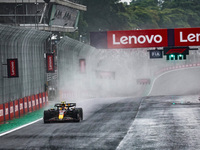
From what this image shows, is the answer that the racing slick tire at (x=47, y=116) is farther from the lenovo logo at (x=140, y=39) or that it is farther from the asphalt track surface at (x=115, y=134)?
the lenovo logo at (x=140, y=39)

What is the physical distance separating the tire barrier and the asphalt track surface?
11.0ft

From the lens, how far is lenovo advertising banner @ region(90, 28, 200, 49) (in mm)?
35219

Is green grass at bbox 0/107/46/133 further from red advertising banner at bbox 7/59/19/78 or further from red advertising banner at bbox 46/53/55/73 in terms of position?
red advertising banner at bbox 46/53/55/73

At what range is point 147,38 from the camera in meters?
35.9

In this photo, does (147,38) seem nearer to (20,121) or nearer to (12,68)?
(12,68)

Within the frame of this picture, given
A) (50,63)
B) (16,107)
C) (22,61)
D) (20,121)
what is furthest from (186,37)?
(20,121)

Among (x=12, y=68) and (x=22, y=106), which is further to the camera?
(x=22, y=106)

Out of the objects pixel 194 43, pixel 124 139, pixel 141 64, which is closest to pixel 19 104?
pixel 124 139

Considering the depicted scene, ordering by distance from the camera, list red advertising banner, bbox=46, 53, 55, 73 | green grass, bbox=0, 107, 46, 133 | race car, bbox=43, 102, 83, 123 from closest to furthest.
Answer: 1. race car, bbox=43, 102, 83, 123
2. green grass, bbox=0, 107, 46, 133
3. red advertising banner, bbox=46, 53, 55, 73

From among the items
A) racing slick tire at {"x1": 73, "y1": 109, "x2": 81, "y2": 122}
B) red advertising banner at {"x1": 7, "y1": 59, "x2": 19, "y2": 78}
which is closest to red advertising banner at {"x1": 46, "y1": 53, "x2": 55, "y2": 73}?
red advertising banner at {"x1": 7, "y1": 59, "x2": 19, "y2": 78}

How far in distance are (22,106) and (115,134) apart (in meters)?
11.8

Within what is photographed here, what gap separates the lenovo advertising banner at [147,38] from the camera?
35219 mm

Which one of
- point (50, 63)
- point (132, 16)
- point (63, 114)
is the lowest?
point (63, 114)

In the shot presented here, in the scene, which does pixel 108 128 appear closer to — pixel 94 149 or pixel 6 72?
pixel 94 149
